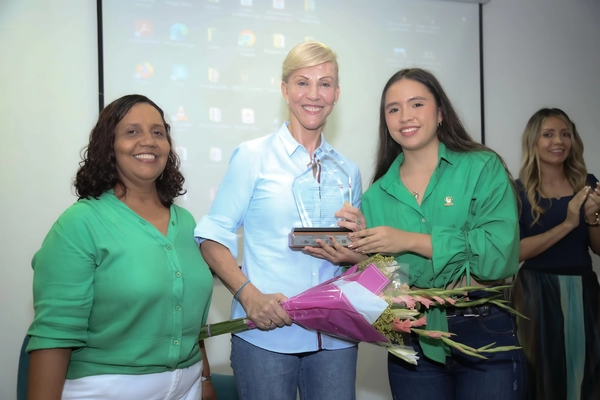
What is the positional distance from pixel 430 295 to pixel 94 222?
1.04 meters

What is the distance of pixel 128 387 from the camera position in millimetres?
1479

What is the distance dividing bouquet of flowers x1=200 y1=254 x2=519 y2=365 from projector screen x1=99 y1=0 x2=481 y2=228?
1.98 m

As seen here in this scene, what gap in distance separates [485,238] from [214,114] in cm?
222

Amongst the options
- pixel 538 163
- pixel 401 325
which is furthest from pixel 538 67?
pixel 401 325

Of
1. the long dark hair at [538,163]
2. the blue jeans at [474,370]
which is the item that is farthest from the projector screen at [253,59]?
the blue jeans at [474,370]

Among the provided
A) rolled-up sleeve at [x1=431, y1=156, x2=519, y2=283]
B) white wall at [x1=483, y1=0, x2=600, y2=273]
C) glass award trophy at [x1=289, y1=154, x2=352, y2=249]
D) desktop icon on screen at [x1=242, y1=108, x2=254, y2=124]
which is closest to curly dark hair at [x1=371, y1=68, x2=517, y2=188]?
rolled-up sleeve at [x1=431, y1=156, x2=519, y2=283]

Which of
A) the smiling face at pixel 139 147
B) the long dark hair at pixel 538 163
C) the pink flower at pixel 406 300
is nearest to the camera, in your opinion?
the pink flower at pixel 406 300

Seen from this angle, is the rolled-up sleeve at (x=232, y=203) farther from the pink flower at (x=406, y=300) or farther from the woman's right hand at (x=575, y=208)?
the woman's right hand at (x=575, y=208)

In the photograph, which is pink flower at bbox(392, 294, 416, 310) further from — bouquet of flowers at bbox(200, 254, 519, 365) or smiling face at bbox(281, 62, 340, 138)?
smiling face at bbox(281, 62, 340, 138)

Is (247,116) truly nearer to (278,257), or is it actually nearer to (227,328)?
(278,257)

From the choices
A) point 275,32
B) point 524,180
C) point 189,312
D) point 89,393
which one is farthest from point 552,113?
point 89,393

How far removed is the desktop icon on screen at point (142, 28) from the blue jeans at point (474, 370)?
8.42ft

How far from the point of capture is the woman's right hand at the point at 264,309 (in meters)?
1.60

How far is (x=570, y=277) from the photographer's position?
2896 mm
